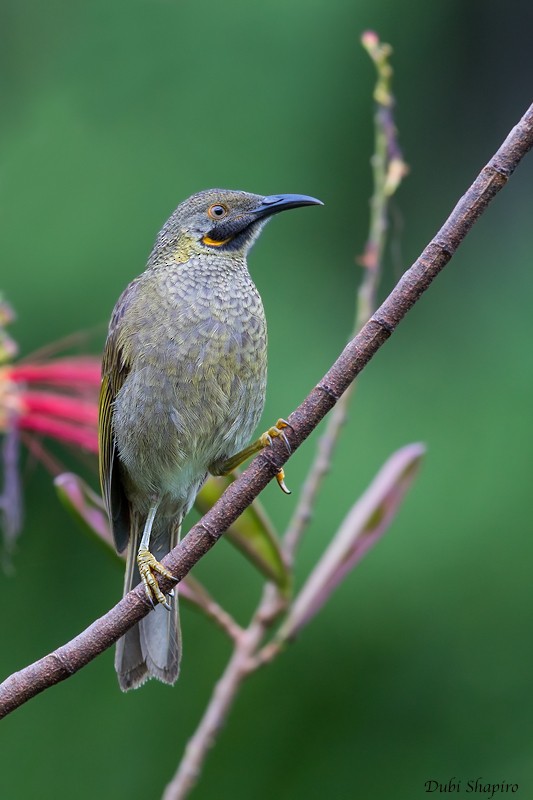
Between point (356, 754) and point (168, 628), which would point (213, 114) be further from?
point (168, 628)

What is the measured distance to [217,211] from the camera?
308 centimetres

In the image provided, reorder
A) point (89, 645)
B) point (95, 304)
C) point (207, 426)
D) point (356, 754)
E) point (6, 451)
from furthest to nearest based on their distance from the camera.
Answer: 1. point (95, 304)
2. point (356, 754)
3. point (207, 426)
4. point (6, 451)
5. point (89, 645)

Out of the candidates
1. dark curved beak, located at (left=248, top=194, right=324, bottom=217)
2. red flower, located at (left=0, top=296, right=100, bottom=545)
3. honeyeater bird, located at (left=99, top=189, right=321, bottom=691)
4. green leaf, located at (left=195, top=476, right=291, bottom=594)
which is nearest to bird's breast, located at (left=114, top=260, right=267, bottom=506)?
honeyeater bird, located at (left=99, top=189, right=321, bottom=691)

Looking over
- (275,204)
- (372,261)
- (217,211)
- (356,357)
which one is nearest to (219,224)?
(217,211)

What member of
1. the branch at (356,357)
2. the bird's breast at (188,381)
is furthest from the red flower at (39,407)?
the branch at (356,357)

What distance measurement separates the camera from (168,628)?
8.46 feet

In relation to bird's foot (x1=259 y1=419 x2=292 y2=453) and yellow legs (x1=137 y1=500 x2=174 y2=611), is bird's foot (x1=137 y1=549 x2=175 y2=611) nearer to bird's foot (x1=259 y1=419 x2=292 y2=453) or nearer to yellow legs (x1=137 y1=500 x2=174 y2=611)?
yellow legs (x1=137 y1=500 x2=174 y2=611)

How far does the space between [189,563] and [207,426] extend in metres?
0.96

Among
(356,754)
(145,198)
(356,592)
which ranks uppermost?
(145,198)

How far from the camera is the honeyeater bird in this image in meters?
2.72

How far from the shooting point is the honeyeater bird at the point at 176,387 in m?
2.72

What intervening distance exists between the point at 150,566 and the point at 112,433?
493 mm

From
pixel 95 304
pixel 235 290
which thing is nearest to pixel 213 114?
pixel 95 304

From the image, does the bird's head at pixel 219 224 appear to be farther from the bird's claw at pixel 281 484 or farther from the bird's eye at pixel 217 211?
the bird's claw at pixel 281 484
